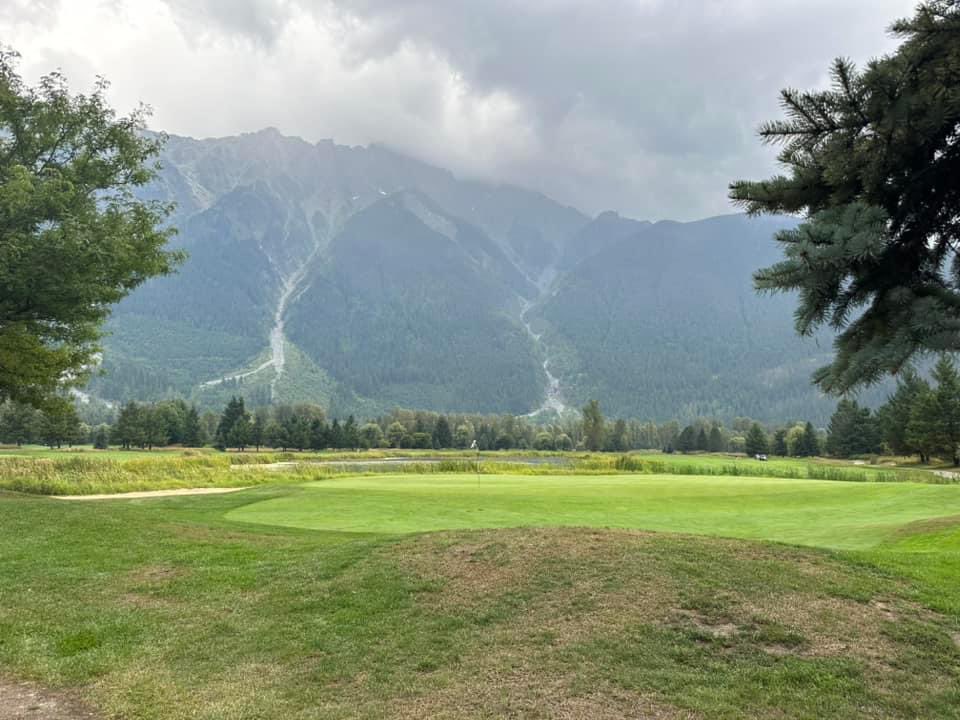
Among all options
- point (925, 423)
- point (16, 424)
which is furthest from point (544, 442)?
point (16, 424)

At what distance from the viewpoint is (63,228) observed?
802 inches

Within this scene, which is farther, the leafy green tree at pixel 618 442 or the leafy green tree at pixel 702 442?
the leafy green tree at pixel 618 442

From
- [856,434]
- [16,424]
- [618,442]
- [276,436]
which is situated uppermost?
[856,434]

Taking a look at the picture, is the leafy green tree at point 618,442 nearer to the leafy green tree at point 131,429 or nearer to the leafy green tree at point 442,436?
the leafy green tree at point 442,436

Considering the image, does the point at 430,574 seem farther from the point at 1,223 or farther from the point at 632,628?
the point at 1,223

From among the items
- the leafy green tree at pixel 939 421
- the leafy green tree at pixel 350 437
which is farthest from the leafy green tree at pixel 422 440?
the leafy green tree at pixel 939 421

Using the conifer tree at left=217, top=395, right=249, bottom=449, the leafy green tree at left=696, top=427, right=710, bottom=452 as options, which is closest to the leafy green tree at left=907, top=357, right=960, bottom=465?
the leafy green tree at left=696, top=427, right=710, bottom=452

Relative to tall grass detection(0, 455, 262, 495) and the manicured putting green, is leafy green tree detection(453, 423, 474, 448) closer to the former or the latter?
tall grass detection(0, 455, 262, 495)

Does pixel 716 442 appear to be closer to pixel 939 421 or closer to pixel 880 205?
pixel 939 421

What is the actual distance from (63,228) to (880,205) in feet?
75.0

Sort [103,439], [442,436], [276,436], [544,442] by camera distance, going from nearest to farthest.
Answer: [276,436] < [103,439] < [442,436] < [544,442]

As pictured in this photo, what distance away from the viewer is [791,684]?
6.77 metres

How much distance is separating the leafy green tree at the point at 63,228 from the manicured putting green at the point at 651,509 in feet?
29.2

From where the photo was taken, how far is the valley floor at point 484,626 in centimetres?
667
